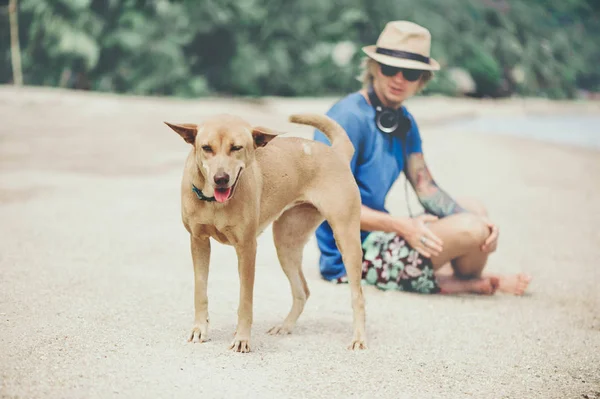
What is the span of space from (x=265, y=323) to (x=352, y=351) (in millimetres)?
618

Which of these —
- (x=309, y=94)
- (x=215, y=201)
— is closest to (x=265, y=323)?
(x=215, y=201)

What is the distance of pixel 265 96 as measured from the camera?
1892cm

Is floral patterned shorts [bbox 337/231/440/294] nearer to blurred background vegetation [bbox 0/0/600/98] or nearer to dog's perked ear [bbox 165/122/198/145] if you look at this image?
dog's perked ear [bbox 165/122/198/145]

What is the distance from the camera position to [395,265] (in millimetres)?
5164

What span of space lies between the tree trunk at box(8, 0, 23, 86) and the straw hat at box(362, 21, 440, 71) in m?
12.9

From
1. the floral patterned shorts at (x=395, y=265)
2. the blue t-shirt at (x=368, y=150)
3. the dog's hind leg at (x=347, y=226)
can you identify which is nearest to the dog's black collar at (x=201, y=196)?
the dog's hind leg at (x=347, y=226)

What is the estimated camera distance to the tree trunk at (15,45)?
16234 millimetres

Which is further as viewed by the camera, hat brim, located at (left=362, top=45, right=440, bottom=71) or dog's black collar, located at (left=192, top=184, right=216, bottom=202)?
hat brim, located at (left=362, top=45, right=440, bottom=71)

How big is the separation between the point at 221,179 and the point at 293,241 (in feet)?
3.37

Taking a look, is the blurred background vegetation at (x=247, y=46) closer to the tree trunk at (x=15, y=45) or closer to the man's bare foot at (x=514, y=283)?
the tree trunk at (x=15, y=45)

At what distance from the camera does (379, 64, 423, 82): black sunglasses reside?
4922mm

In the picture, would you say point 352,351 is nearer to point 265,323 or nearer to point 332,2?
point 265,323

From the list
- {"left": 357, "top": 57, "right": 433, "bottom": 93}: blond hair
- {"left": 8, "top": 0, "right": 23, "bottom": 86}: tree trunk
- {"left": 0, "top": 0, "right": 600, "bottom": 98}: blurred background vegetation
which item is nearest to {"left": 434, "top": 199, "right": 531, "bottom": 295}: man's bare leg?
{"left": 357, "top": 57, "right": 433, "bottom": 93}: blond hair

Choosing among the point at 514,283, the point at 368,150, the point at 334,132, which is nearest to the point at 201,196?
the point at 334,132
